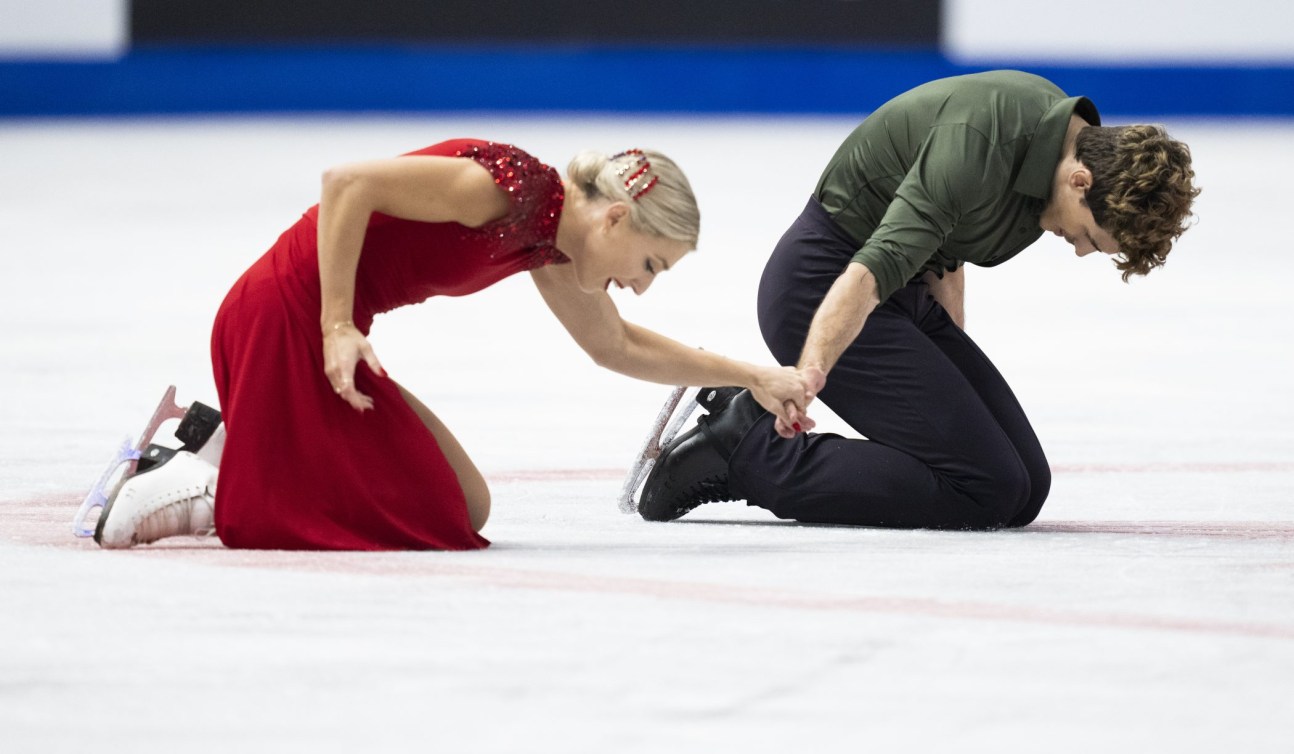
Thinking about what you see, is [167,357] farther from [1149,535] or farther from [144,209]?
[144,209]

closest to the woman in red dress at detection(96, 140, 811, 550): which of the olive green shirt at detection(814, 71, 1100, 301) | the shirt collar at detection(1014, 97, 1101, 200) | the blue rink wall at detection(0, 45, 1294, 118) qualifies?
the olive green shirt at detection(814, 71, 1100, 301)

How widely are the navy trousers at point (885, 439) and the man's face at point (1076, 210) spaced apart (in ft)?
1.17

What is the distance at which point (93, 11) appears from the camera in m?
14.7

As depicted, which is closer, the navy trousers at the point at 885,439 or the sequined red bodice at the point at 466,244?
the sequined red bodice at the point at 466,244

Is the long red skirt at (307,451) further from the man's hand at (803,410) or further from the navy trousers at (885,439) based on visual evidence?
the navy trousers at (885,439)

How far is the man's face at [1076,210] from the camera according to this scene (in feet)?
10.0

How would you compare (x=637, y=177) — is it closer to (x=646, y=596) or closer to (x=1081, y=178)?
(x=646, y=596)

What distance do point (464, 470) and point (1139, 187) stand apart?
1.18 metres

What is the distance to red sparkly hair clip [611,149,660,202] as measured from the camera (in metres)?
2.76

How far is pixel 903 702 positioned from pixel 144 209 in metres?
7.95

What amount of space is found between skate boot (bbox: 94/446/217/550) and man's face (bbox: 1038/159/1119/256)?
1454 millimetres

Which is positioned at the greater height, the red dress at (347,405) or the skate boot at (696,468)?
the red dress at (347,405)

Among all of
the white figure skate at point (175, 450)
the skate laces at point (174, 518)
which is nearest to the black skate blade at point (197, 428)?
the white figure skate at point (175, 450)

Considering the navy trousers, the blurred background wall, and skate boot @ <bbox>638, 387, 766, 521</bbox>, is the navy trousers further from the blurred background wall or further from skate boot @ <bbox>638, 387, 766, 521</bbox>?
the blurred background wall
